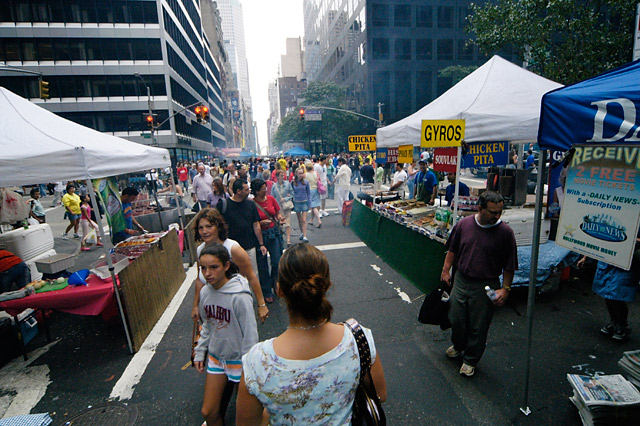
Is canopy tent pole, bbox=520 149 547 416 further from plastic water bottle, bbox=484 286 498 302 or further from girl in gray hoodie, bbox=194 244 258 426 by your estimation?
girl in gray hoodie, bbox=194 244 258 426

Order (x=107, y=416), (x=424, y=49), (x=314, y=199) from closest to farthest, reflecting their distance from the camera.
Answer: (x=107, y=416)
(x=314, y=199)
(x=424, y=49)

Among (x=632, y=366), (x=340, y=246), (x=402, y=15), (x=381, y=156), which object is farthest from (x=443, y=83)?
(x=632, y=366)

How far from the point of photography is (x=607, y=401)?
9.00ft

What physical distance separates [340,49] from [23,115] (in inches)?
2378

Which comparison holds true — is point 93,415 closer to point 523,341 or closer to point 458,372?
point 458,372

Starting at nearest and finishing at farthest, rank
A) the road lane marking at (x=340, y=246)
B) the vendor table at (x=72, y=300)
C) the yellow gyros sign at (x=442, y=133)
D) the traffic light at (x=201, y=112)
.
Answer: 1. the vendor table at (x=72, y=300)
2. the yellow gyros sign at (x=442, y=133)
3. the road lane marking at (x=340, y=246)
4. the traffic light at (x=201, y=112)

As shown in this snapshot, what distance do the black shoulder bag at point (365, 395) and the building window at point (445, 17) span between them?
172ft

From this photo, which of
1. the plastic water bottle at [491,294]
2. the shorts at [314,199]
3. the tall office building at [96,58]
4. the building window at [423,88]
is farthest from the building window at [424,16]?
the plastic water bottle at [491,294]

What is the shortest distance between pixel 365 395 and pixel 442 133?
4688mm

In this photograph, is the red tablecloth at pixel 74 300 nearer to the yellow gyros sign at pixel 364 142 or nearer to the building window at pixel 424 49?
the yellow gyros sign at pixel 364 142

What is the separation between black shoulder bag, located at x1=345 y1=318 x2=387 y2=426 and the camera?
1556 millimetres

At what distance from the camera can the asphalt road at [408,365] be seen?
3.31m

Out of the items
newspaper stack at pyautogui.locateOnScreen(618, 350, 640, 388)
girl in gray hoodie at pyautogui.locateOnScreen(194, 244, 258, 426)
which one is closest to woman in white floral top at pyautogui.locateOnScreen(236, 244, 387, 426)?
girl in gray hoodie at pyautogui.locateOnScreen(194, 244, 258, 426)

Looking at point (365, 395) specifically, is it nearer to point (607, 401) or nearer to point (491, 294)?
point (491, 294)
